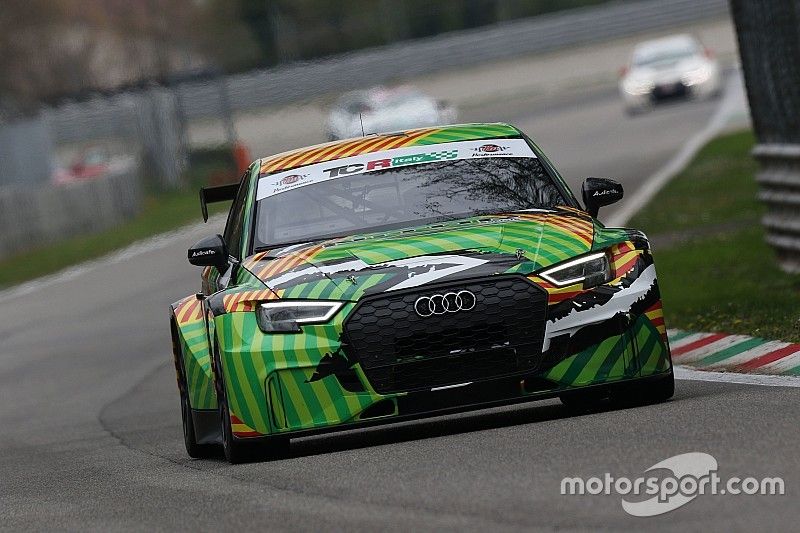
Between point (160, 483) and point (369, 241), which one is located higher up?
point (369, 241)

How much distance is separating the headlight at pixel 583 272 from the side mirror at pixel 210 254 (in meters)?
1.94

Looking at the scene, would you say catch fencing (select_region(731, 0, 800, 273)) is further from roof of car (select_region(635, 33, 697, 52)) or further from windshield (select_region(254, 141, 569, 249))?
roof of car (select_region(635, 33, 697, 52))

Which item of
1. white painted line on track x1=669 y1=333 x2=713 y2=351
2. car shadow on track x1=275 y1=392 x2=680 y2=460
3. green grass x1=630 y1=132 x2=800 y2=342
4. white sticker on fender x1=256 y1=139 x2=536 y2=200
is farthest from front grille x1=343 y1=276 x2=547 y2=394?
white painted line on track x1=669 y1=333 x2=713 y2=351

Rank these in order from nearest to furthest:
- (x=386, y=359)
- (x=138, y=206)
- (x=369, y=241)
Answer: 1. (x=386, y=359)
2. (x=369, y=241)
3. (x=138, y=206)

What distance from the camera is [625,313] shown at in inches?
331

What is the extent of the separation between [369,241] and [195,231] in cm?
2527

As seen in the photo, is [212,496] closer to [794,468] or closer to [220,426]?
[220,426]

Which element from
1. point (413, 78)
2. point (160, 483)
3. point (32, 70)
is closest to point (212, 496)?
point (160, 483)

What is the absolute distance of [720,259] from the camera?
55.8ft

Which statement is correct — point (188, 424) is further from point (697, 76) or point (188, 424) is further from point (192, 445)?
point (697, 76)

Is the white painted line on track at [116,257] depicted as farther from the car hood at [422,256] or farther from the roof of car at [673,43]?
the car hood at [422,256]

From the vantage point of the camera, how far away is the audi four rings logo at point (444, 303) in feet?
26.9

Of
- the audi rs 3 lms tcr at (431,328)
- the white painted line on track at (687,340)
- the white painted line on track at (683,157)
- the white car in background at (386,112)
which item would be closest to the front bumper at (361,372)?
the audi rs 3 lms tcr at (431,328)

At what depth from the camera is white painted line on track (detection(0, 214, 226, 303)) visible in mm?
27703
